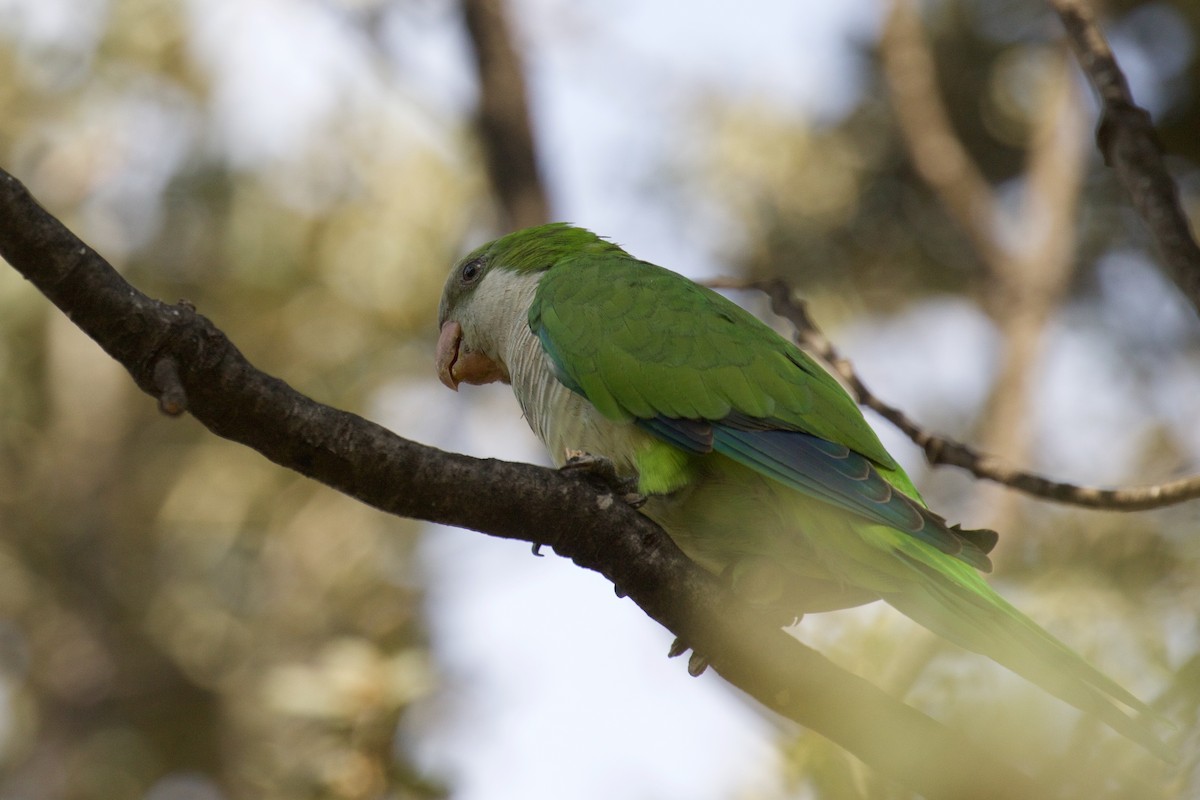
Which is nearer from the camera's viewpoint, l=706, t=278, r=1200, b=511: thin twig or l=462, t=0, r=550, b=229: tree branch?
l=706, t=278, r=1200, b=511: thin twig

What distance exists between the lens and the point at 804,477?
11.8 feet

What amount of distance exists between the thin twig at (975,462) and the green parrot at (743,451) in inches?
3.5

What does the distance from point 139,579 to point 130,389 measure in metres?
1.70

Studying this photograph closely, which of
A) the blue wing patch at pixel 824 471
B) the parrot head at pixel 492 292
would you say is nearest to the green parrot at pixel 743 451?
the blue wing patch at pixel 824 471

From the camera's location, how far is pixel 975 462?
389 cm

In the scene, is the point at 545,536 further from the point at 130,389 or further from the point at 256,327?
the point at 130,389

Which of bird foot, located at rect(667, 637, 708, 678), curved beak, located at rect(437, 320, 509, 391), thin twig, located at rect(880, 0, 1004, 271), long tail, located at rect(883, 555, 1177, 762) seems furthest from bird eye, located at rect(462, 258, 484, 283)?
thin twig, located at rect(880, 0, 1004, 271)

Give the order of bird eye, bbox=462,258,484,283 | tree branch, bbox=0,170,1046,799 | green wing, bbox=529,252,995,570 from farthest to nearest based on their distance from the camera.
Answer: bird eye, bbox=462,258,484,283 → green wing, bbox=529,252,995,570 → tree branch, bbox=0,170,1046,799

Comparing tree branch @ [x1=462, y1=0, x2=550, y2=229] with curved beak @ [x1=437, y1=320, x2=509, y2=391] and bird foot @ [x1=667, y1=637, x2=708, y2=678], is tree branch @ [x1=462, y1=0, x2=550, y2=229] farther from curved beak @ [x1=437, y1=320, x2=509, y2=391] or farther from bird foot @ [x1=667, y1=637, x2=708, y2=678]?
bird foot @ [x1=667, y1=637, x2=708, y2=678]

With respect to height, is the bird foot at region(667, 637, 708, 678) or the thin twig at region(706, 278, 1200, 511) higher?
the thin twig at region(706, 278, 1200, 511)

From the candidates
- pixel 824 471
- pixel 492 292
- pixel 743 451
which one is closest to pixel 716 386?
pixel 743 451

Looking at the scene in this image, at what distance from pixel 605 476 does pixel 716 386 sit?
2.13 feet

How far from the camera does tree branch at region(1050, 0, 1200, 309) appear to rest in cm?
342

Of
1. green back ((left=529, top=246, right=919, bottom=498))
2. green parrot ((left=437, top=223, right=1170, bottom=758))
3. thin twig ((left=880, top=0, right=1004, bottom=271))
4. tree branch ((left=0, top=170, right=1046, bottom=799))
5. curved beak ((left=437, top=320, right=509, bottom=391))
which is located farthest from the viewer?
thin twig ((left=880, top=0, right=1004, bottom=271))
